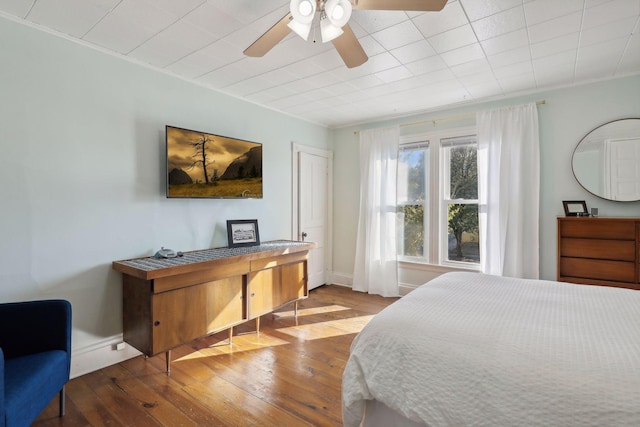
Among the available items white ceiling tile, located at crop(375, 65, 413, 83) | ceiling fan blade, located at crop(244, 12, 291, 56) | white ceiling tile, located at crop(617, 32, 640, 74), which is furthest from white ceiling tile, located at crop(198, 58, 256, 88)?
white ceiling tile, located at crop(617, 32, 640, 74)

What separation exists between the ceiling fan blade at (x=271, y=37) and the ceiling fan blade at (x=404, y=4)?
1.32ft

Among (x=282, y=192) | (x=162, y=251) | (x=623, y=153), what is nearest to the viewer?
(x=162, y=251)

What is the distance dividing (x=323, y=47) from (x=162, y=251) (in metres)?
2.16

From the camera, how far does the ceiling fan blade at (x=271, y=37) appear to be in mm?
1693

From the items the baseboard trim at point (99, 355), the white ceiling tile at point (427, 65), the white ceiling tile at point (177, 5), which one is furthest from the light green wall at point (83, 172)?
the white ceiling tile at point (427, 65)

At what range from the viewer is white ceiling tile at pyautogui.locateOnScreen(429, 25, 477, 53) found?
2.22 meters

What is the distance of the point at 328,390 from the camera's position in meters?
2.17

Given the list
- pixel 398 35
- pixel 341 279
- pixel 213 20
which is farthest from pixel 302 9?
pixel 341 279

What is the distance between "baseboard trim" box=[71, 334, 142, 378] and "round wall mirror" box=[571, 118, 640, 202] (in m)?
4.59

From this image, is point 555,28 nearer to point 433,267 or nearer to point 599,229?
point 599,229

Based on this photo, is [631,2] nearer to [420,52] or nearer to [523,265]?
[420,52]

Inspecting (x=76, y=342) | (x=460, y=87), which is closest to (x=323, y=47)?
(x=460, y=87)

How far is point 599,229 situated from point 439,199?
1.64 m

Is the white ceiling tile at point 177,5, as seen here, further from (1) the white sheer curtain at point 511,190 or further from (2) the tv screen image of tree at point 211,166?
(1) the white sheer curtain at point 511,190
